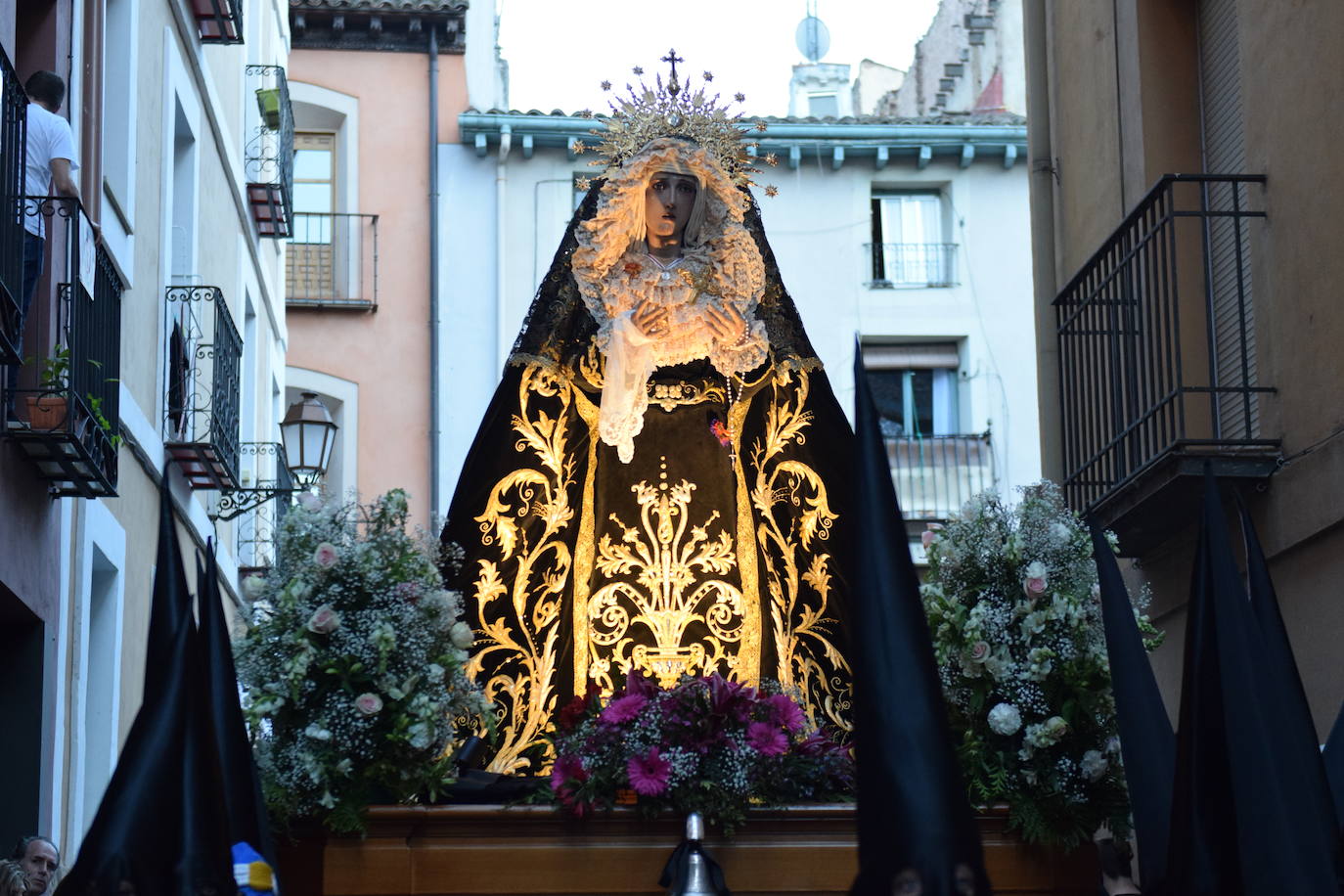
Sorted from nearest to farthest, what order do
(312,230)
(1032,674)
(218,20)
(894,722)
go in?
(894,722), (1032,674), (218,20), (312,230)

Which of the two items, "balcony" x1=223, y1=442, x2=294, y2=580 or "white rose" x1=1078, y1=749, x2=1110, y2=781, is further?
"balcony" x1=223, y1=442, x2=294, y2=580

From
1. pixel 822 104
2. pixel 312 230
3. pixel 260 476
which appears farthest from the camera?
pixel 822 104

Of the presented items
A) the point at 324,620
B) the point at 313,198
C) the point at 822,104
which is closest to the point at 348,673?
the point at 324,620

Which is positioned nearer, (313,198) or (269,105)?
(269,105)

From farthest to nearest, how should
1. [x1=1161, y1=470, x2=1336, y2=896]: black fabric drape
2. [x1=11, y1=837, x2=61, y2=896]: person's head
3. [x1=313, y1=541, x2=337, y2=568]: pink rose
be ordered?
[x1=11, y1=837, x2=61, y2=896]: person's head, [x1=313, y1=541, x2=337, y2=568]: pink rose, [x1=1161, y1=470, x2=1336, y2=896]: black fabric drape

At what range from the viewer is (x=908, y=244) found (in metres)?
21.5

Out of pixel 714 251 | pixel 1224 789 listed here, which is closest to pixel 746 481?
pixel 714 251

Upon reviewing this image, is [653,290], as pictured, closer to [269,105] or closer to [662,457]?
[662,457]

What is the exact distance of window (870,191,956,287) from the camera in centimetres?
2144

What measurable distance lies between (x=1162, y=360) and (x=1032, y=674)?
3.30m

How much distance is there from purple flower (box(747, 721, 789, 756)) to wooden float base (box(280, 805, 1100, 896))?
0.18 m

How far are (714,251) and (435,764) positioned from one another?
7.17ft

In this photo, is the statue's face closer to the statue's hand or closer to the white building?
the statue's hand

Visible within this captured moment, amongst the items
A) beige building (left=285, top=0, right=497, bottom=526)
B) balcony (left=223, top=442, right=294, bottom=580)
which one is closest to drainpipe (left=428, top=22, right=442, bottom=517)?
beige building (left=285, top=0, right=497, bottom=526)
